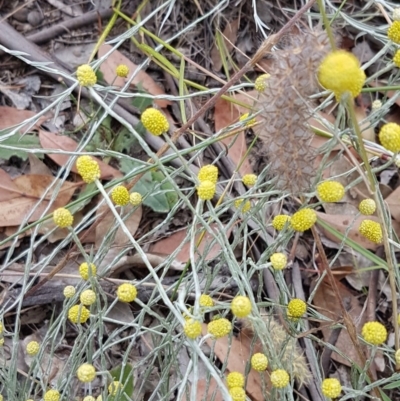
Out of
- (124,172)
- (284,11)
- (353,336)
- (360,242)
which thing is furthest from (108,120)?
(353,336)

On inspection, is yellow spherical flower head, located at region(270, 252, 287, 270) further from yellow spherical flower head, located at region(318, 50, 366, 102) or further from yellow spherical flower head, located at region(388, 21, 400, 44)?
yellow spherical flower head, located at region(388, 21, 400, 44)

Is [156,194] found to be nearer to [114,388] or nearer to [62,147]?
[62,147]

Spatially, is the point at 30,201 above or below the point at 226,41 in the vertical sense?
below

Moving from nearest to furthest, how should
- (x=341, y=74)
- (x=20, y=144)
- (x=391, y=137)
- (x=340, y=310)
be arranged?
1. (x=341, y=74)
2. (x=391, y=137)
3. (x=340, y=310)
4. (x=20, y=144)

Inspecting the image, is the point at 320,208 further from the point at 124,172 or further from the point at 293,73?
the point at 293,73

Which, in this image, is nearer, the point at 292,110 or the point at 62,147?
the point at 292,110

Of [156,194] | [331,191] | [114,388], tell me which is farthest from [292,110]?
[156,194]

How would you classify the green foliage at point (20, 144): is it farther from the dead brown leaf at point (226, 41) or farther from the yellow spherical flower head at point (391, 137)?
the yellow spherical flower head at point (391, 137)
